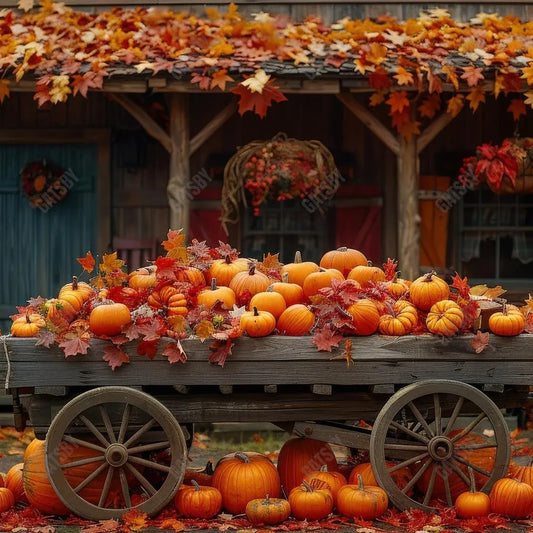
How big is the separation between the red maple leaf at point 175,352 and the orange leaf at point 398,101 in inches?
182

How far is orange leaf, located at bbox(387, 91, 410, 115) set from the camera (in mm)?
9125

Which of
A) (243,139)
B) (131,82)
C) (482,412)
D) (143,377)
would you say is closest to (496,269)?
(243,139)

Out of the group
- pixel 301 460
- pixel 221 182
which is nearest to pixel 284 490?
pixel 301 460

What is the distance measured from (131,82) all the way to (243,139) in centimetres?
208

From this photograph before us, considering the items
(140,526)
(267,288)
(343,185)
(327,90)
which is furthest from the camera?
(343,185)

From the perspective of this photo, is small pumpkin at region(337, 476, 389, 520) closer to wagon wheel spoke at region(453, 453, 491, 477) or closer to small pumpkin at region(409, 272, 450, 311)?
wagon wheel spoke at region(453, 453, 491, 477)

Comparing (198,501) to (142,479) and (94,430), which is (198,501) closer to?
(142,479)

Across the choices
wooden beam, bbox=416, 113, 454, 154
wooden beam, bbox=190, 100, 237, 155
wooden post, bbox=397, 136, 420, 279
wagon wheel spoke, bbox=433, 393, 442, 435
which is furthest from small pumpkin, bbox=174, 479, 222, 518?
wooden beam, bbox=416, 113, 454, 154

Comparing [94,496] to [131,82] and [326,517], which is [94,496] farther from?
[131,82]

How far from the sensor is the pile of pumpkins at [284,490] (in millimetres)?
5180

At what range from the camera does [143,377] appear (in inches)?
207

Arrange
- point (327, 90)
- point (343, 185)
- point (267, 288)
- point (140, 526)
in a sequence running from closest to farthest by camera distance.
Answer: point (140, 526)
point (267, 288)
point (327, 90)
point (343, 185)

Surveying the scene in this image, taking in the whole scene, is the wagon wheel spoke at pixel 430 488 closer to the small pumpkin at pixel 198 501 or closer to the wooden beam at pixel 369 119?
the small pumpkin at pixel 198 501

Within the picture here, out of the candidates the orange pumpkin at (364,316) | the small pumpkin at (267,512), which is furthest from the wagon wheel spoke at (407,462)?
the orange pumpkin at (364,316)
